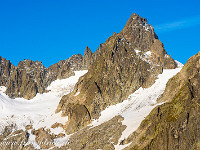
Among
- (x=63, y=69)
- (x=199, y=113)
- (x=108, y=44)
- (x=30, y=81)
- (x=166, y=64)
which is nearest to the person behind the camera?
(x=199, y=113)

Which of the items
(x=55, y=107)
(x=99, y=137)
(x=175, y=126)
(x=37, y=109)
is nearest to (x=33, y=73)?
(x=37, y=109)

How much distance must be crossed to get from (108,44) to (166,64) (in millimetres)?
27712

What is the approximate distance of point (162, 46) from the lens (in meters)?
119

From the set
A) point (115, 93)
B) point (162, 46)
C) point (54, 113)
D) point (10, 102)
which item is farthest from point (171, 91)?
point (10, 102)

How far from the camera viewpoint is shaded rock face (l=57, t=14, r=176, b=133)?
4031 inches

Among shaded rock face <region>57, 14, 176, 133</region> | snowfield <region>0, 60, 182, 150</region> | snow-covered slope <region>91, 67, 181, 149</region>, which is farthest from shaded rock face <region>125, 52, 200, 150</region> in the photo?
shaded rock face <region>57, 14, 176, 133</region>

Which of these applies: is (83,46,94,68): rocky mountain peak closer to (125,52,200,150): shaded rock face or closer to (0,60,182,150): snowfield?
(0,60,182,150): snowfield

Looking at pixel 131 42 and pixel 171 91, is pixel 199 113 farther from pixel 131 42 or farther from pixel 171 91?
pixel 131 42

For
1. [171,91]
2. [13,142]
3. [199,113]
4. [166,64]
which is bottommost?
[199,113]

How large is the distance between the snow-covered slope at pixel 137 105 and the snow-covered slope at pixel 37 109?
64.7 feet

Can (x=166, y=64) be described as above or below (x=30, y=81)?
below

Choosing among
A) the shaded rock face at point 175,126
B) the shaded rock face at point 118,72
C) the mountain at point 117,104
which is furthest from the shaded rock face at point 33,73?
the shaded rock face at point 175,126

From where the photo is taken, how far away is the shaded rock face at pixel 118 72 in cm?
10238

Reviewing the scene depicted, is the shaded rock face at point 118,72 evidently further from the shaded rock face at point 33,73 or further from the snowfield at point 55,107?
the shaded rock face at point 33,73
